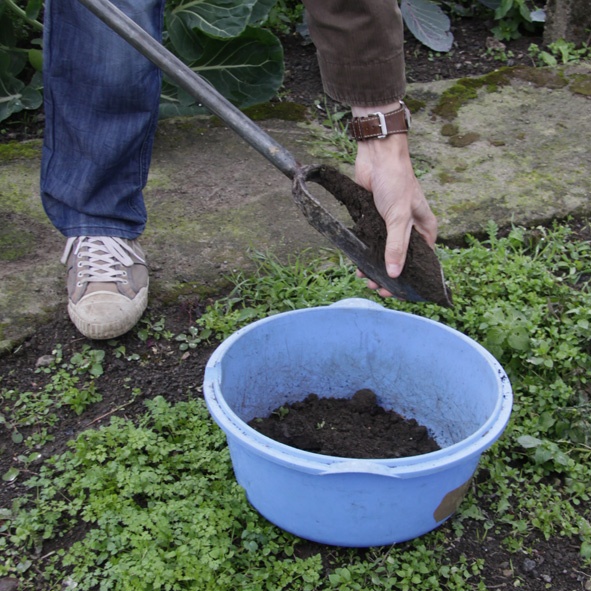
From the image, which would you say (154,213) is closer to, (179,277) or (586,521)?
(179,277)

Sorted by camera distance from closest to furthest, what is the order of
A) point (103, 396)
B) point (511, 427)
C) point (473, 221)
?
point (511, 427)
point (103, 396)
point (473, 221)

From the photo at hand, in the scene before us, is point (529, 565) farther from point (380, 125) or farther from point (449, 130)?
point (449, 130)

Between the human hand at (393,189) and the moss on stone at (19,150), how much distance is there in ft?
6.48

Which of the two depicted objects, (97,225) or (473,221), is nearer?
(97,225)

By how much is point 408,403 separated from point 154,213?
1.35 meters

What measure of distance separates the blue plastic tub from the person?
0.70ft

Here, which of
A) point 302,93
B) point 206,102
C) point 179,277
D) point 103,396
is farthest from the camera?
point 302,93

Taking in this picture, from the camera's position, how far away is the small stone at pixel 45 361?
2332 mm

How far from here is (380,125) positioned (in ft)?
5.86

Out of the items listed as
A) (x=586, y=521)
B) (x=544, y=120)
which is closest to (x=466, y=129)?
(x=544, y=120)

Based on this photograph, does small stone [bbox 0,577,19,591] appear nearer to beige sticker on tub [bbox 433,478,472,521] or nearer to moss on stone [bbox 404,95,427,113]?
beige sticker on tub [bbox 433,478,472,521]

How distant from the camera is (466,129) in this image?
359cm

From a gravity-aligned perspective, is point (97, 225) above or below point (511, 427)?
above

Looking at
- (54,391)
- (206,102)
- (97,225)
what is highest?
(206,102)
